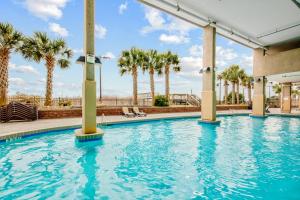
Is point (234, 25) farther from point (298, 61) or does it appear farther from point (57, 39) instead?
point (57, 39)

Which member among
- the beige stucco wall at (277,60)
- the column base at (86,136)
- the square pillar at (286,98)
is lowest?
the column base at (86,136)

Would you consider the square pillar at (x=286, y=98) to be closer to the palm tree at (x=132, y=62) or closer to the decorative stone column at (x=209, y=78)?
the decorative stone column at (x=209, y=78)

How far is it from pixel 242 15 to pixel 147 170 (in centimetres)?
926

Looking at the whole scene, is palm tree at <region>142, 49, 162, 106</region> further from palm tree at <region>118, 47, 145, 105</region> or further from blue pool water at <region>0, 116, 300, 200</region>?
blue pool water at <region>0, 116, 300, 200</region>

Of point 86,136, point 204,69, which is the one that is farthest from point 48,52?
point 204,69

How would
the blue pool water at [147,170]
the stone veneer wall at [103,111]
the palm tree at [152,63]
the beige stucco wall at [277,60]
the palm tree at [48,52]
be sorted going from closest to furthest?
1. the blue pool water at [147,170]
2. the stone veneer wall at [103,111]
3. the palm tree at [48,52]
4. the beige stucco wall at [277,60]
5. the palm tree at [152,63]

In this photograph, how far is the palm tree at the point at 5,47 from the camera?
10.7 metres

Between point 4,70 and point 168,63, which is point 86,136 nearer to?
point 4,70

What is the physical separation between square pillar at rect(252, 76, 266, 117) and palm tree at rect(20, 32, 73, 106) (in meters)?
15.9

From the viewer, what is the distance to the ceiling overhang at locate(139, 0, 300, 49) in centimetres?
798

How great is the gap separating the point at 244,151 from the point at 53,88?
13.4m

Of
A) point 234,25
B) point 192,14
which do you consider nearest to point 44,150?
point 192,14

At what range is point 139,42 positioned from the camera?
18641 mm

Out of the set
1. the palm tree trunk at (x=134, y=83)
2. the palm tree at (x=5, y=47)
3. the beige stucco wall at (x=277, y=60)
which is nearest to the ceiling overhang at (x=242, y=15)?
the beige stucco wall at (x=277, y=60)
